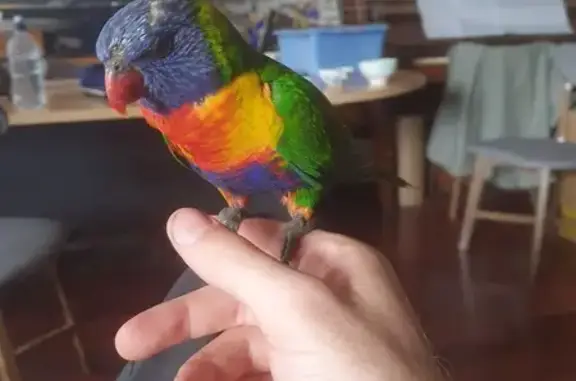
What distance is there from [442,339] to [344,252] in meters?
1.58

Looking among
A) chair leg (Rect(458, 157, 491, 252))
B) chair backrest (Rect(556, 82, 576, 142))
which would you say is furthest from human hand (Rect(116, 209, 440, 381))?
chair backrest (Rect(556, 82, 576, 142))

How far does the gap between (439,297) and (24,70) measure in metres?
1.40

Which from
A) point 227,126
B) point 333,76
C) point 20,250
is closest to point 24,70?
point 20,250

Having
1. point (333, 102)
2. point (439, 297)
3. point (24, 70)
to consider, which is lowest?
point (439, 297)

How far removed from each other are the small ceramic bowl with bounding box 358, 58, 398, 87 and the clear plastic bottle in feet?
3.04

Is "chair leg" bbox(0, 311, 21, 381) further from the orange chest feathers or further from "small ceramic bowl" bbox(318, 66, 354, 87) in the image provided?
"small ceramic bowl" bbox(318, 66, 354, 87)

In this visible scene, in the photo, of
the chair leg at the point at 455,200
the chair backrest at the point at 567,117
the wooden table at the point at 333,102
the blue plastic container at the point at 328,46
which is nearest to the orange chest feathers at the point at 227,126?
the wooden table at the point at 333,102

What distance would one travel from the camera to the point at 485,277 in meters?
2.54

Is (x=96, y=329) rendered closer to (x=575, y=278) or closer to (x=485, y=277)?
(x=485, y=277)

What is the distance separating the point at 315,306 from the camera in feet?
1.93

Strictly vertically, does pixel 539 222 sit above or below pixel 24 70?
below

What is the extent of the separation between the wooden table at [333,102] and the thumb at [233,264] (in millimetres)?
882

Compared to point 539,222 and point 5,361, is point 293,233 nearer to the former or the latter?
point 5,361

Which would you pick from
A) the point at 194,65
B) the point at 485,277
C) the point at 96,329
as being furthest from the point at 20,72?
the point at 194,65
